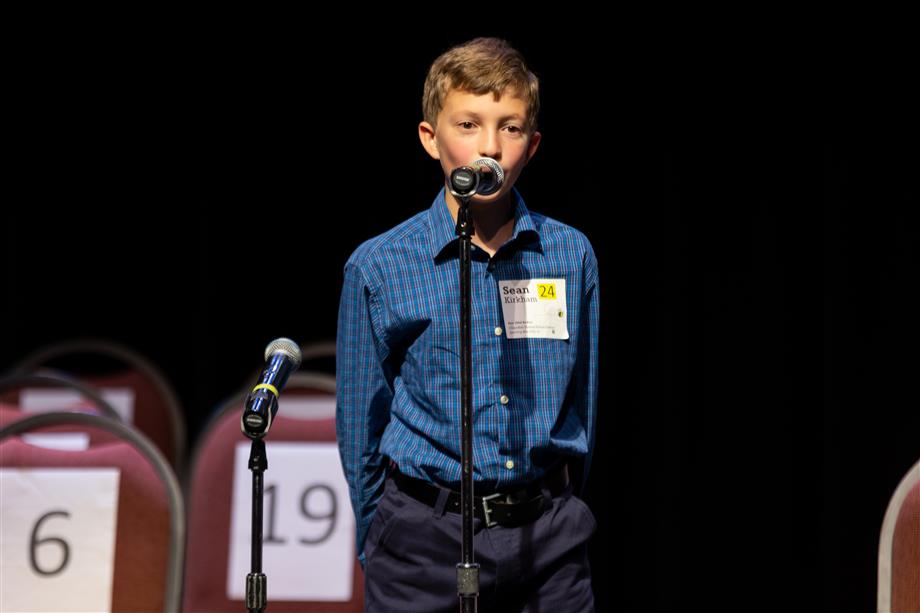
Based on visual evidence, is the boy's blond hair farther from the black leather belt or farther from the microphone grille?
the black leather belt

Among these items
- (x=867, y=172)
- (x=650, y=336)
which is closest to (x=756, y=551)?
(x=650, y=336)

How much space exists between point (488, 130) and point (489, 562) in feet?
1.94

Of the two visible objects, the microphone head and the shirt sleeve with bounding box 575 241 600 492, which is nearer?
the microphone head

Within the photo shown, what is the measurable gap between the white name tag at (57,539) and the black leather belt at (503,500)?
0.83 m

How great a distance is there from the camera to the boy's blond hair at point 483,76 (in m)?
1.76

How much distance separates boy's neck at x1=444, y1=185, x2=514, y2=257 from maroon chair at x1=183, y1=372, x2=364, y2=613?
0.92m

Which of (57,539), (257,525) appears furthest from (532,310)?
(57,539)

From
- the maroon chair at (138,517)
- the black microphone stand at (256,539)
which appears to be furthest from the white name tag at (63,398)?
the black microphone stand at (256,539)

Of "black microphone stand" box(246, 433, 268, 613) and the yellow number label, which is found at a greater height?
the yellow number label

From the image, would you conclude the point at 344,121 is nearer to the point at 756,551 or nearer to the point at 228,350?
the point at 228,350

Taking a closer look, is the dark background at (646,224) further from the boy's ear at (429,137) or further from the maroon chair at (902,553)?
the boy's ear at (429,137)

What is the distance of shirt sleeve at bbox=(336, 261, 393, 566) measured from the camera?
6.15ft

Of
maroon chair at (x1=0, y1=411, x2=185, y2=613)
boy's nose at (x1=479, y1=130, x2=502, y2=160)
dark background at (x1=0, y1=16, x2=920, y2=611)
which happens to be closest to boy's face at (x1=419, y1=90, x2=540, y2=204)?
boy's nose at (x1=479, y1=130, x2=502, y2=160)

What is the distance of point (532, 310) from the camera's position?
181 centimetres
